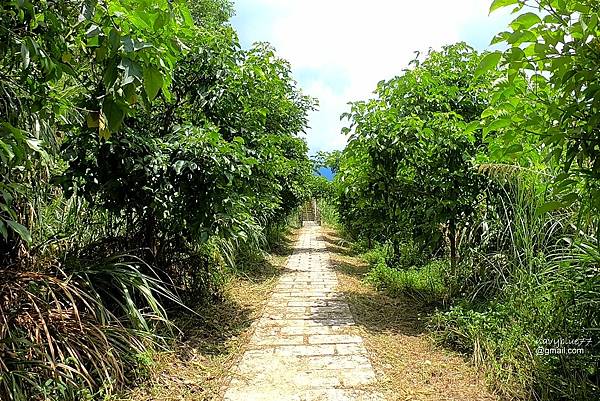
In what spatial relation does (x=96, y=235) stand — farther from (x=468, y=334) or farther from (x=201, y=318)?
(x=468, y=334)

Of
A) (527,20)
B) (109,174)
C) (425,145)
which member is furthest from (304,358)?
(527,20)

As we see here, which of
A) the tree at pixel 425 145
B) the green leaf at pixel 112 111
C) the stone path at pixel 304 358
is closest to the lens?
the green leaf at pixel 112 111

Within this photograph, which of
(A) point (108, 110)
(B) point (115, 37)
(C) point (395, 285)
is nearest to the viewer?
(B) point (115, 37)

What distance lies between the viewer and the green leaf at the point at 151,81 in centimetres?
140

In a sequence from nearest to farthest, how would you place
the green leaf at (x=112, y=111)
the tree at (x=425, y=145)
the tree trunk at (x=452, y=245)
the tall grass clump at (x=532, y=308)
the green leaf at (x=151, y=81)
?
the green leaf at (x=151, y=81), the green leaf at (x=112, y=111), the tall grass clump at (x=532, y=308), the tree at (x=425, y=145), the tree trunk at (x=452, y=245)

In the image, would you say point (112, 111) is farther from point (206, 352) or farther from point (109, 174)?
point (206, 352)

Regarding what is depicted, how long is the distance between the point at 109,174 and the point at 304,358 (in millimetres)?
2184

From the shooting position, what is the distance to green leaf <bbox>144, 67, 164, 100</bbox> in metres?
1.40

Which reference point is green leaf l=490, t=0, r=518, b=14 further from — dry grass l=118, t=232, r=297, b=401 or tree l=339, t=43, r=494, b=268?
tree l=339, t=43, r=494, b=268

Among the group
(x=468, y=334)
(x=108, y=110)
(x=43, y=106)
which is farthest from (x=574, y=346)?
(x=43, y=106)

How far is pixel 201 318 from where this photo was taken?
177 inches

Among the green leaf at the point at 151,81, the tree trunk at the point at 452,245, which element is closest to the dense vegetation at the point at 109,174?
the green leaf at the point at 151,81

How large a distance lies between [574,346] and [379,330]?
6.51 feet

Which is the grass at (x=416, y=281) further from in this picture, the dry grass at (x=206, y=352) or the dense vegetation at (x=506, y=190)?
the dry grass at (x=206, y=352)
